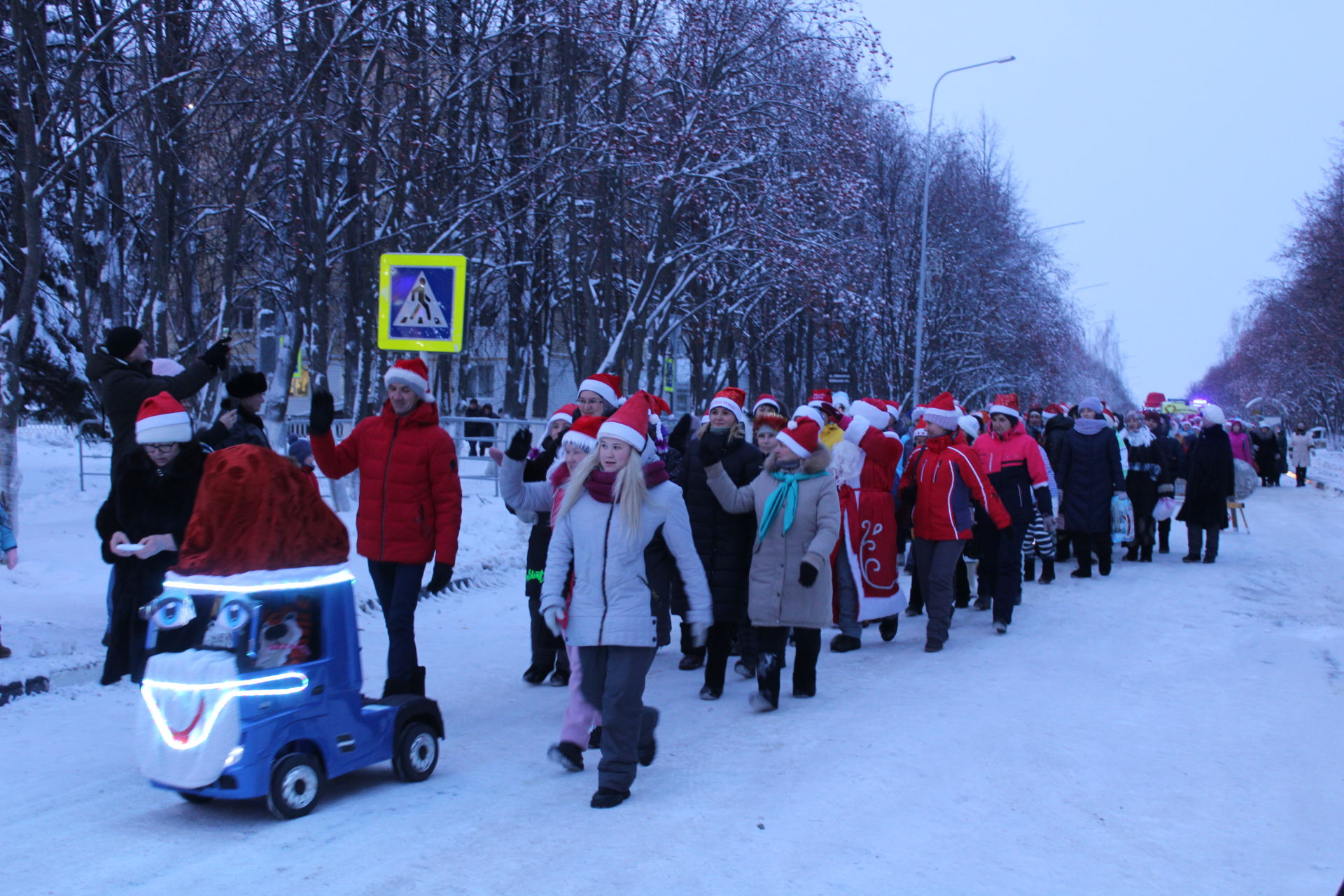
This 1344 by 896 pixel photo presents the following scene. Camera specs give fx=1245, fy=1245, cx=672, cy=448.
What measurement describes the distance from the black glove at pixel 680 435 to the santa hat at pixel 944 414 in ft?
6.76

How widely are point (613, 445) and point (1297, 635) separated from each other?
7.51m

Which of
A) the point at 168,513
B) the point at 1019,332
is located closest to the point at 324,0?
the point at 168,513

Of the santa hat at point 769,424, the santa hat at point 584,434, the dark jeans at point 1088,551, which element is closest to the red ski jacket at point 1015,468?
the dark jeans at point 1088,551

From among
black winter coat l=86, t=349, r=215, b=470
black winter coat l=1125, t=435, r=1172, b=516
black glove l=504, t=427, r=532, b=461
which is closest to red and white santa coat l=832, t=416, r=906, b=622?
black glove l=504, t=427, r=532, b=461

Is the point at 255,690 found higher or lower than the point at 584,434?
lower

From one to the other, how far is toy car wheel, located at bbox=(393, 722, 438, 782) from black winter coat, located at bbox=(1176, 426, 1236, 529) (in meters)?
12.5

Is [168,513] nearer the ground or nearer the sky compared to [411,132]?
nearer the ground

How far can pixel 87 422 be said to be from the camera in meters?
22.0

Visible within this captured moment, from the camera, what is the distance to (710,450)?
7.54 m

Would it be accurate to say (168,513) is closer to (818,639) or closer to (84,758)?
(84,758)

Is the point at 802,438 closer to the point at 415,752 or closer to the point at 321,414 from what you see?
the point at 321,414

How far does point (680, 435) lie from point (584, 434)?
2.70 metres

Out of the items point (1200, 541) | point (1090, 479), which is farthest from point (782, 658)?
point (1200, 541)

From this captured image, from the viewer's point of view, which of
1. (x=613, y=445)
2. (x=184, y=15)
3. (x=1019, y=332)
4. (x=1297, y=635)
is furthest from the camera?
(x=1019, y=332)
